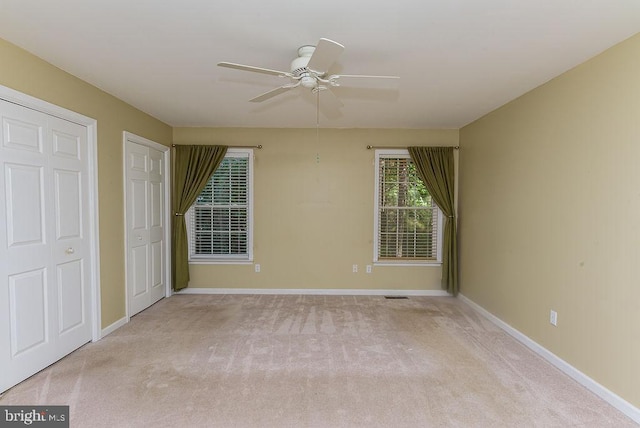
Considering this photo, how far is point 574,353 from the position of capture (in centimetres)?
252

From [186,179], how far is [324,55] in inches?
134

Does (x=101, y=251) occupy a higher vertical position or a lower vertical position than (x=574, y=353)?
higher

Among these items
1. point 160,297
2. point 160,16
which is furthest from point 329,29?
point 160,297

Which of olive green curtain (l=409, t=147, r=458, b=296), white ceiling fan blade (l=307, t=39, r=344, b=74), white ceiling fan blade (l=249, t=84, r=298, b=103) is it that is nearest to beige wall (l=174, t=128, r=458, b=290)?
olive green curtain (l=409, t=147, r=458, b=296)

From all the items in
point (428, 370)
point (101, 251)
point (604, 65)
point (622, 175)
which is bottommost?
point (428, 370)

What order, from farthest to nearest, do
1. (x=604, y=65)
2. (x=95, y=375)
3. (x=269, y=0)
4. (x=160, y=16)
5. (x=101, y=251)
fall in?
(x=101, y=251), (x=95, y=375), (x=604, y=65), (x=160, y=16), (x=269, y=0)

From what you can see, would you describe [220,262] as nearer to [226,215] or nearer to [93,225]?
[226,215]

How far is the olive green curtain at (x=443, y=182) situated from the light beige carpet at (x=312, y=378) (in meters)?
0.98

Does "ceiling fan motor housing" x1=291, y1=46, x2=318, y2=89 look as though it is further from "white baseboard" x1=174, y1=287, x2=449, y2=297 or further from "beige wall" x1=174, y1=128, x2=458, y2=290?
"white baseboard" x1=174, y1=287, x2=449, y2=297

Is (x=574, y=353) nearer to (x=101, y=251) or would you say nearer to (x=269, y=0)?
(x=269, y=0)

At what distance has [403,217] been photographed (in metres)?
4.80

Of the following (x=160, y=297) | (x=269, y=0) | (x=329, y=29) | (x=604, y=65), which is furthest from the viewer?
(x=160, y=297)

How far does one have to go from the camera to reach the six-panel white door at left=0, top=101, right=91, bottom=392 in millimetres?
2268

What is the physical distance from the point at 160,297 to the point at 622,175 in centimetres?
504
